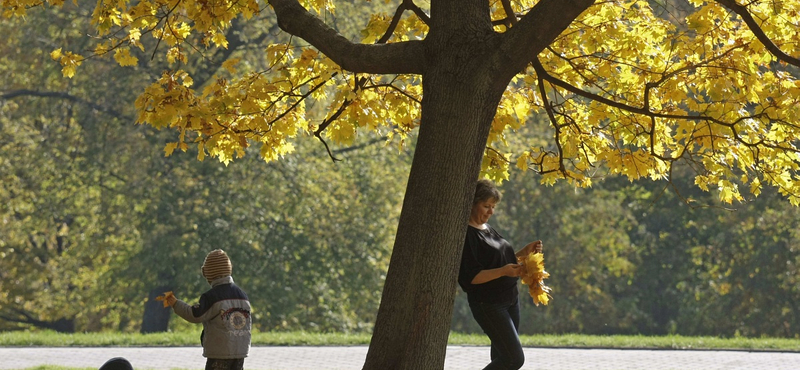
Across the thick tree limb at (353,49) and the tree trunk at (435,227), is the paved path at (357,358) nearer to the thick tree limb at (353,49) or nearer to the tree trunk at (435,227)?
the thick tree limb at (353,49)

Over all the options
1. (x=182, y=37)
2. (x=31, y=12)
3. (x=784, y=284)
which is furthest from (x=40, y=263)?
(x=182, y=37)

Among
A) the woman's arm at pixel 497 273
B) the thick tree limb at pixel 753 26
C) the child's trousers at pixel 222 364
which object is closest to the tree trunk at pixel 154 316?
the child's trousers at pixel 222 364

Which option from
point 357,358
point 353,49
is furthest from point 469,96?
point 357,358

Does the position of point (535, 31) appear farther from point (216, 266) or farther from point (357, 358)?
point (357, 358)

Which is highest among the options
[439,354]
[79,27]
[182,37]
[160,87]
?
[79,27]

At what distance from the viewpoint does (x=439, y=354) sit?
634 cm

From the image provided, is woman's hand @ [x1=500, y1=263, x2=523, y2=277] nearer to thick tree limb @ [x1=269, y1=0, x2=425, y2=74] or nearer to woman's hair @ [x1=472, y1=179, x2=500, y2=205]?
woman's hair @ [x1=472, y1=179, x2=500, y2=205]

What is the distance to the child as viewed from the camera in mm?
8086

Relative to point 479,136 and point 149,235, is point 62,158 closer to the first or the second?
point 149,235

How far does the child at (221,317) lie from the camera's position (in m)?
8.09

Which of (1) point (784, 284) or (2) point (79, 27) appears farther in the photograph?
(1) point (784, 284)

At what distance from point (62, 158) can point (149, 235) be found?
2.90 meters

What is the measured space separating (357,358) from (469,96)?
8.62m

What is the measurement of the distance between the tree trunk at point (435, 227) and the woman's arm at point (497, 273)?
58cm
